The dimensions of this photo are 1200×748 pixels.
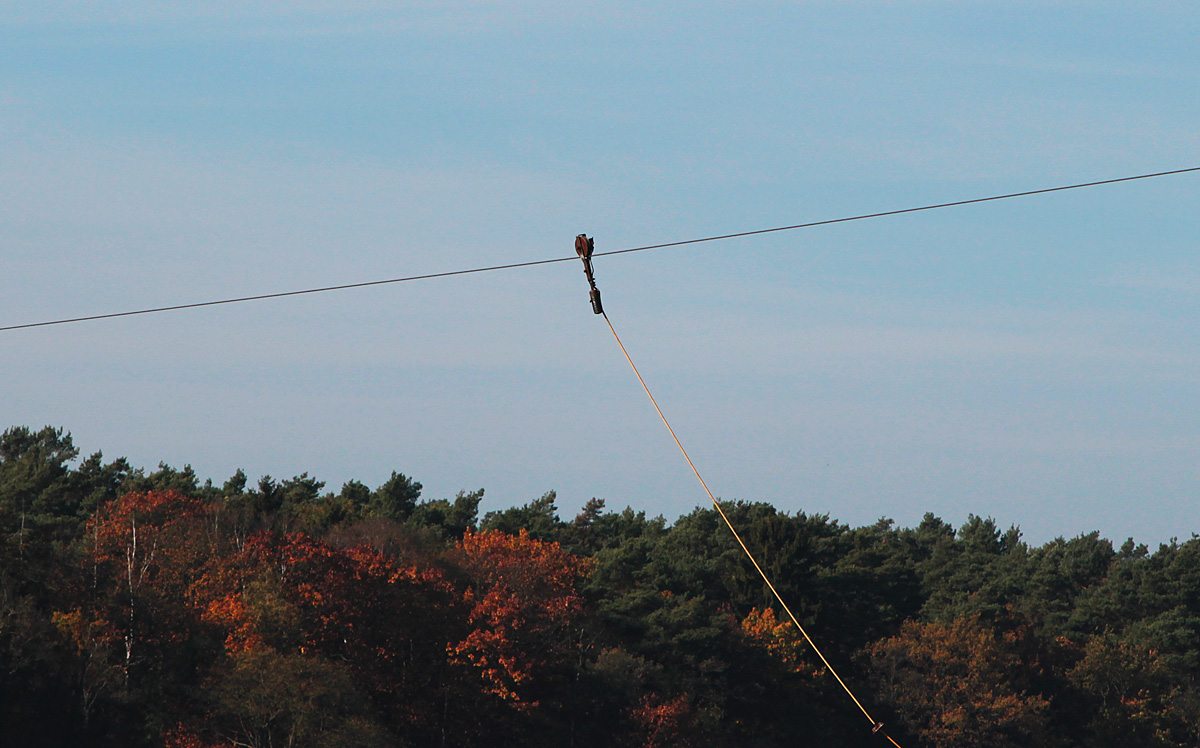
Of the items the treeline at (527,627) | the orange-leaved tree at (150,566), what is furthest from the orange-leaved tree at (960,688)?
the orange-leaved tree at (150,566)

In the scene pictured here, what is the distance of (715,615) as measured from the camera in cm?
6725

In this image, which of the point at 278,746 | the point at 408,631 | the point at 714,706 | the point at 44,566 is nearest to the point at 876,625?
the point at 714,706

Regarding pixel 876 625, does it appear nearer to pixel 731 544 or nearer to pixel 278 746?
pixel 731 544

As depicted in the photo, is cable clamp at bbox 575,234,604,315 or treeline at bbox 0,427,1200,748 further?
treeline at bbox 0,427,1200,748

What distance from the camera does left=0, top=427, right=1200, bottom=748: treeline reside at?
45.8 meters

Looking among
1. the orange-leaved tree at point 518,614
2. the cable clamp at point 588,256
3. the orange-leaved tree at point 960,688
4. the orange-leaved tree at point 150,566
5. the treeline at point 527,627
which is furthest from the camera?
the orange-leaved tree at point 960,688

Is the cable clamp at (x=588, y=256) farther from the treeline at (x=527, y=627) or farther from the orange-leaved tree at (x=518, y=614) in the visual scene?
the orange-leaved tree at (x=518, y=614)

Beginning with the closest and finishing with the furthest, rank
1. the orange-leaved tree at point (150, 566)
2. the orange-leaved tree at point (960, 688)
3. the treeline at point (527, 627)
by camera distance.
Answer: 1. the treeline at point (527, 627)
2. the orange-leaved tree at point (150, 566)
3. the orange-leaved tree at point (960, 688)

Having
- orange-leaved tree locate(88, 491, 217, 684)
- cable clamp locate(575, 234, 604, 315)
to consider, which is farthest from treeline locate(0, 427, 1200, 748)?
cable clamp locate(575, 234, 604, 315)

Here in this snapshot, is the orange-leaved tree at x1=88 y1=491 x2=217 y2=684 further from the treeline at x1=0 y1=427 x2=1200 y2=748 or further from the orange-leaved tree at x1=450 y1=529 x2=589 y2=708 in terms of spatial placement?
the orange-leaved tree at x1=450 y1=529 x2=589 y2=708

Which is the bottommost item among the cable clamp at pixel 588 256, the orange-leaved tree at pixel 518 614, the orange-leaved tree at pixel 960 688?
the orange-leaved tree at pixel 960 688

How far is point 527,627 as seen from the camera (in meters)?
57.8

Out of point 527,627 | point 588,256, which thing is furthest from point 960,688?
point 588,256

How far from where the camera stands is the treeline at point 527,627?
4581 centimetres
